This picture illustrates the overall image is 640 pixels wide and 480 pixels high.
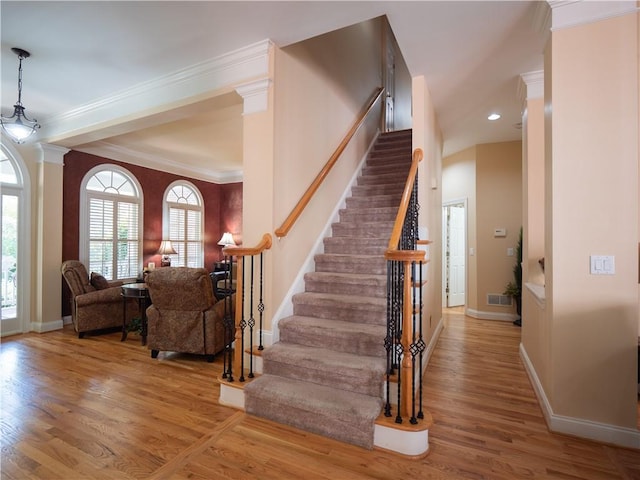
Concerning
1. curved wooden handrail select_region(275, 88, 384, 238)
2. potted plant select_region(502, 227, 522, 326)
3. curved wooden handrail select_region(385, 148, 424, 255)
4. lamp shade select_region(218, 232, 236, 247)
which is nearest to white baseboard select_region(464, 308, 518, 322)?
potted plant select_region(502, 227, 522, 326)

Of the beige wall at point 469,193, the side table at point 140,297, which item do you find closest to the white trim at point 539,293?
the beige wall at point 469,193

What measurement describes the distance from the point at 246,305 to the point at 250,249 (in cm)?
57

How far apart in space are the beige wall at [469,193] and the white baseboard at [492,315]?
0.28ft

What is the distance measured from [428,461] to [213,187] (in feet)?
24.4

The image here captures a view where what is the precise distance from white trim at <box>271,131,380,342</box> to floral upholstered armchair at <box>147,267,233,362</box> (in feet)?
3.05

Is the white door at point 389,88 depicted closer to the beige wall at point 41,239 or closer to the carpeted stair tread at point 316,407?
the carpeted stair tread at point 316,407

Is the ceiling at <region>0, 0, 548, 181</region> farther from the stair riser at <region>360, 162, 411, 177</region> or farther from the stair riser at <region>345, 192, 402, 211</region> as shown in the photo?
the stair riser at <region>345, 192, 402, 211</region>

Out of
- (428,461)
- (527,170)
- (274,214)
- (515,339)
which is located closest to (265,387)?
(428,461)

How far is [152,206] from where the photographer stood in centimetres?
639

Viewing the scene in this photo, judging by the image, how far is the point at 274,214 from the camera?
277cm

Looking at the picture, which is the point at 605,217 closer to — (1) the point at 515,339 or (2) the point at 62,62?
(1) the point at 515,339

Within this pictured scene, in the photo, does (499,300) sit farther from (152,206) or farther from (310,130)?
(152,206)

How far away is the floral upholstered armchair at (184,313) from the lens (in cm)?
330

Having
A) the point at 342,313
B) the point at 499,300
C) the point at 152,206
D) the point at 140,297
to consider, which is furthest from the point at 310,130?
the point at 152,206
